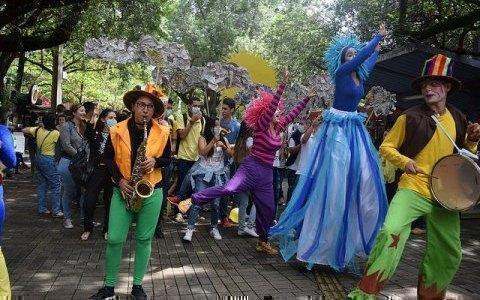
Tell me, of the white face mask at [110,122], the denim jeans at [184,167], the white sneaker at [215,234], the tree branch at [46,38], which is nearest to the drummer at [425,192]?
the white sneaker at [215,234]

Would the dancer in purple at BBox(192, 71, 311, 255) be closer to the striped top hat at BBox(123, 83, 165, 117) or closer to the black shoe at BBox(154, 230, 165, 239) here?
the black shoe at BBox(154, 230, 165, 239)

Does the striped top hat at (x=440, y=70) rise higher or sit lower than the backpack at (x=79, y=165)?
higher

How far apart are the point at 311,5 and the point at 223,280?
30683 millimetres

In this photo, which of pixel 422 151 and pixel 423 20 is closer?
pixel 422 151

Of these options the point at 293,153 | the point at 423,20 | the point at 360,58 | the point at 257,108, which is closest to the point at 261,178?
the point at 257,108

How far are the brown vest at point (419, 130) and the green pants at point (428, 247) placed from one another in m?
0.36

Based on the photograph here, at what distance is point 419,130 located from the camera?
384cm

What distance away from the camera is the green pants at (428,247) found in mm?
3514

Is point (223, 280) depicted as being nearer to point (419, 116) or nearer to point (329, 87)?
point (419, 116)

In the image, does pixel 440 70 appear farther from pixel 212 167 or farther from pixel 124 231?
pixel 212 167

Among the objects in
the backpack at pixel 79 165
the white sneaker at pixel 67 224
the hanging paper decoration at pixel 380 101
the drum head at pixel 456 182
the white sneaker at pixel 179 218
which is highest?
the hanging paper decoration at pixel 380 101

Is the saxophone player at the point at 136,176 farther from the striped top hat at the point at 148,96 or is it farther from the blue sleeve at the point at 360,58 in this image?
the blue sleeve at the point at 360,58

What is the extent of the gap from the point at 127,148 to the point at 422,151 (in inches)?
97.8

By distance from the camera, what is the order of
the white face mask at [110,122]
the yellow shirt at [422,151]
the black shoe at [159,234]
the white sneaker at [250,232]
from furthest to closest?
the white sneaker at [250,232]
the white face mask at [110,122]
the black shoe at [159,234]
the yellow shirt at [422,151]
